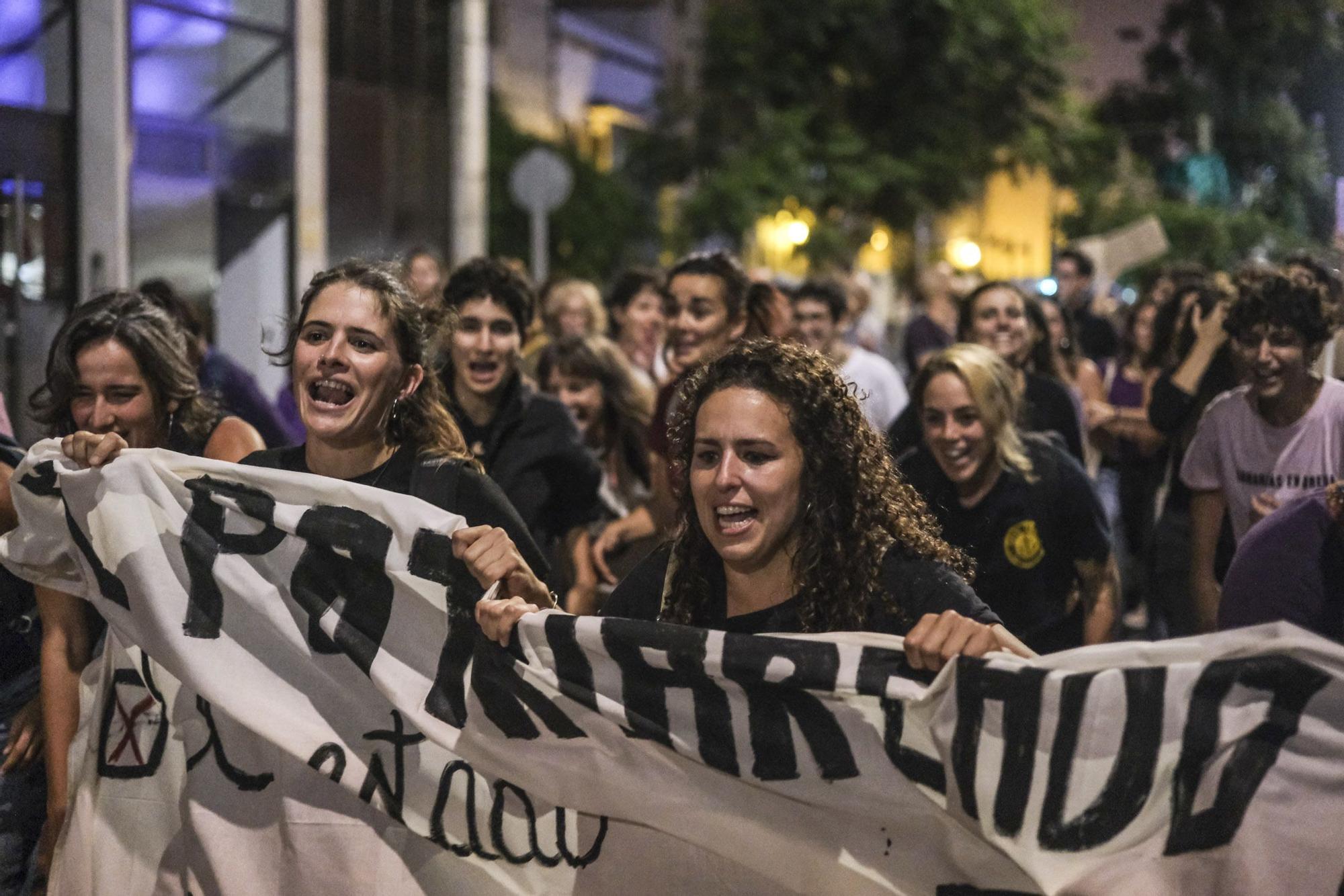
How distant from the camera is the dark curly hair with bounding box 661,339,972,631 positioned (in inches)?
142

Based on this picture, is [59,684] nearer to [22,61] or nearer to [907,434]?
[907,434]

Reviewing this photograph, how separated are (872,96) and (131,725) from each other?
28610mm

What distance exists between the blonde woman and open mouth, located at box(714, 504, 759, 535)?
1.85m

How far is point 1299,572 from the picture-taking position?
13.4 feet

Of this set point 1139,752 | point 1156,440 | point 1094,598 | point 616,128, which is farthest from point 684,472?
point 616,128

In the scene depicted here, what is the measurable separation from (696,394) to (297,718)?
112 centimetres

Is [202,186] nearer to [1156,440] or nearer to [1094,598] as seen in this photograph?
[1156,440]

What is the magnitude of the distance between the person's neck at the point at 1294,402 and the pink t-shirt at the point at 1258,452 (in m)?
0.02

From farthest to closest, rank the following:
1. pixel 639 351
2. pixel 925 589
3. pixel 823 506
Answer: pixel 639 351 → pixel 823 506 → pixel 925 589

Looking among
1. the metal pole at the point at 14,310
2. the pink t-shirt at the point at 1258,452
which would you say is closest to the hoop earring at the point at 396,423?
the pink t-shirt at the point at 1258,452

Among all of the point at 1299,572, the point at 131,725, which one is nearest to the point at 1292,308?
the point at 1299,572

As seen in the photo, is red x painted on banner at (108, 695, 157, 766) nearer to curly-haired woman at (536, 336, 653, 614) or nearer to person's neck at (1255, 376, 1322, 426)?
curly-haired woman at (536, 336, 653, 614)

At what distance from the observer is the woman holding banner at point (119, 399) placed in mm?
4332

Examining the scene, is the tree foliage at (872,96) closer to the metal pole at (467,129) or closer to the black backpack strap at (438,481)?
the metal pole at (467,129)
